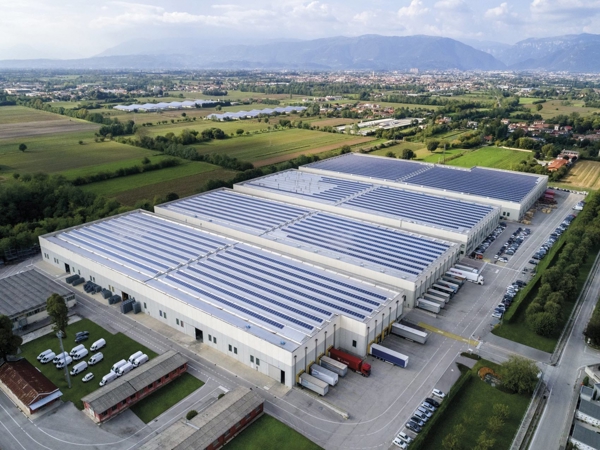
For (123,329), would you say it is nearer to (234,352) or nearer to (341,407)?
(234,352)

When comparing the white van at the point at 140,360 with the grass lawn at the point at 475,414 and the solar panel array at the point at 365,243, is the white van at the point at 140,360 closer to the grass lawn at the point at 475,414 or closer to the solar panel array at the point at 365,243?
the solar panel array at the point at 365,243

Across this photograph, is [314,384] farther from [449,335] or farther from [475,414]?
[449,335]

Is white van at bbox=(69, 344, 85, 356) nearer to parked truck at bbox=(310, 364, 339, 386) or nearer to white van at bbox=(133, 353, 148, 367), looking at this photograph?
white van at bbox=(133, 353, 148, 367)

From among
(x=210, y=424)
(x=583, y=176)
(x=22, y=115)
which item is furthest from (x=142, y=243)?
(x=22, y=115)

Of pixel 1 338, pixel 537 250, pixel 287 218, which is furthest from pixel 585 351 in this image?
pixel 1 338

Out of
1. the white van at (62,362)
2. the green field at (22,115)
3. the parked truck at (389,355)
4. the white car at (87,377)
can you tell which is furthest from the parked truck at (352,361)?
the green field at (22,115)
